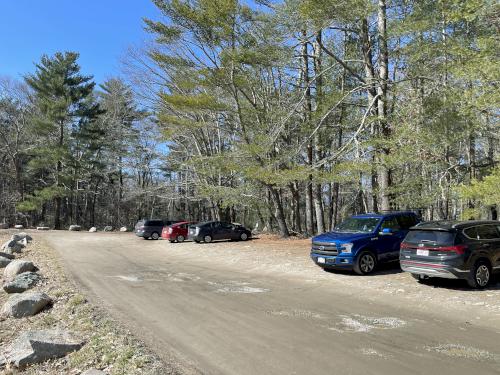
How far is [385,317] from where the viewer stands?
28.4 feet

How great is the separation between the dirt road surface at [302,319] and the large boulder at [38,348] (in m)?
1.08

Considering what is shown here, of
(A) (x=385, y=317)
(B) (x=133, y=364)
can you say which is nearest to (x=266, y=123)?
(A) (x=385, y=317)

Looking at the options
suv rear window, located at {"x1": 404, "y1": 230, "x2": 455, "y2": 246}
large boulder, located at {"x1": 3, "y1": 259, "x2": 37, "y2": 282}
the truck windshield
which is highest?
the truck windshield

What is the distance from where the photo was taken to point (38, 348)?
6539mm

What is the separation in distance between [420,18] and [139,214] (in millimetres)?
49756

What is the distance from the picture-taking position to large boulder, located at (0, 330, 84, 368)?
641cm

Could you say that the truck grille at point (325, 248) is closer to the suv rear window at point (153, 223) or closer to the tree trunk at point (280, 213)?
the tree trunk at point (280, 213)

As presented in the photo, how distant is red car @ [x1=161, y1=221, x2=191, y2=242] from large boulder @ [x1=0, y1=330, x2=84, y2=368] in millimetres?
23170

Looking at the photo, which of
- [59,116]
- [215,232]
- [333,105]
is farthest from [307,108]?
[59,116]

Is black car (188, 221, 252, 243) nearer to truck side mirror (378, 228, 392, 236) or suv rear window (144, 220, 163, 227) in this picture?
suv rear window (144, 220, 163, 227)

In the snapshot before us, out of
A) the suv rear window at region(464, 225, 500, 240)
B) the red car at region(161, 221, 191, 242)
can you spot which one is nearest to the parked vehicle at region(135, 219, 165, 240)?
the red car at region(161, 221, 191, 242)

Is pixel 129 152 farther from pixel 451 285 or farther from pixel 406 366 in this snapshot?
pixel 406 366

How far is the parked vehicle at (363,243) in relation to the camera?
1372 centimetres

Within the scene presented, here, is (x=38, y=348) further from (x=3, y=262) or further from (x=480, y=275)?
(x=3, y=262)
